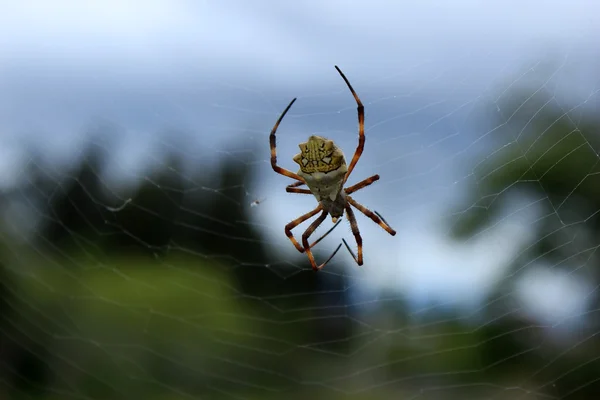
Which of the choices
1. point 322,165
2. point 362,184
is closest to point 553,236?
point 362,184

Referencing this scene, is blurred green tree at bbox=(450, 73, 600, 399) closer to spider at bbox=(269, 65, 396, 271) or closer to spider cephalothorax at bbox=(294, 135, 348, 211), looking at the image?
spider at bbox=(269, 65, 396, 271)

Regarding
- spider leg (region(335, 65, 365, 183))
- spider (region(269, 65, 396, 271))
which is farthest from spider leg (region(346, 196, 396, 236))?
spider leg (region(335, 65, 365, 183))

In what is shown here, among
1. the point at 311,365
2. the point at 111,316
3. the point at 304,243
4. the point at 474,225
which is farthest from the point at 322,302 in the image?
the point at 304,243

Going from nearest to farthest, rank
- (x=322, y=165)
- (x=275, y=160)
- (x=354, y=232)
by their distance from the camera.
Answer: (x=322, y=165)
(x=275, y=160)
(x=354, y=232)

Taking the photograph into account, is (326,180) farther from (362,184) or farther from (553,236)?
(553,236)

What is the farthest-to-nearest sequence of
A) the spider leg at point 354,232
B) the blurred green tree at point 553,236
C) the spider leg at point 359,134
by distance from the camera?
the blurred green tree at point 553,236
the spider leg at point 354,232
the spider leg at point 359,134

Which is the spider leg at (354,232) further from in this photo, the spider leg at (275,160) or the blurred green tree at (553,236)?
the blurred green tree at (553,236)

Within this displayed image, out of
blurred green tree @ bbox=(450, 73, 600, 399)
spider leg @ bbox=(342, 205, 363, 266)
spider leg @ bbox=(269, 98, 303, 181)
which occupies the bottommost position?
spider leg @ bbox=(342, 205, 363, 266)

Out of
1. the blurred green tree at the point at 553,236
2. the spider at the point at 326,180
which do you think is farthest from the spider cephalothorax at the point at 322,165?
the blurred green tree at the point at 553,236
